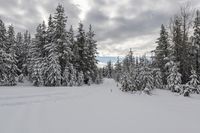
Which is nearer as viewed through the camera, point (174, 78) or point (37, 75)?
point (174, 78)

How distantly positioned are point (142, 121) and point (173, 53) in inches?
1034

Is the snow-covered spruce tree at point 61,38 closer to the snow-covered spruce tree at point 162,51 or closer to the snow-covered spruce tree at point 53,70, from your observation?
the snow-covered spruce tree at point 53,70

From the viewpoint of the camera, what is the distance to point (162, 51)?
34.6m

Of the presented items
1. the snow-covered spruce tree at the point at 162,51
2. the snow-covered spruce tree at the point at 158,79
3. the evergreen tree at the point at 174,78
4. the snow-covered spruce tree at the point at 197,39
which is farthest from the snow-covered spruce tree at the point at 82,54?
the snow-covered spruce tree at the point at 197,39

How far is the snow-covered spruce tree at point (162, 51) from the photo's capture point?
112ft

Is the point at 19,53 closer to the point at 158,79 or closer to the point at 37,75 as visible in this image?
the point at 37,75

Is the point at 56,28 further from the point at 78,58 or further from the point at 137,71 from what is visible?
the point at 137,71

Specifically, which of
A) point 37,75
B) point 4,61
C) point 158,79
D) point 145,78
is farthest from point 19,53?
point 145,78

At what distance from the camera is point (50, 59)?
28641mm

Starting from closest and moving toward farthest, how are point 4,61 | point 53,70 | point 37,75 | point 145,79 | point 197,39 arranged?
point 145,79 → point 53,70 → point 4,61 → point 37,75 → point 197,39

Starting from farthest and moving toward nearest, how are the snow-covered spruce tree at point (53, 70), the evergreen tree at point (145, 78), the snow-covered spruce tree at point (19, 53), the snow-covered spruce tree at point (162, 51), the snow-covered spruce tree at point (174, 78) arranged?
the snow-covered spruce tree at point (19, 53), the snow-covered spruce tree at point (162, 51), the snow-covered spruce tree at point (53, 70), the snow-covered spruce tree at point (174, 78), the evergreen tree at point (145, 78)

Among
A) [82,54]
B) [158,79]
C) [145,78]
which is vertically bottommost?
[158,79]

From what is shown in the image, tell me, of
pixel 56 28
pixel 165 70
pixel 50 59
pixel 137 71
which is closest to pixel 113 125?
pixel 137 71

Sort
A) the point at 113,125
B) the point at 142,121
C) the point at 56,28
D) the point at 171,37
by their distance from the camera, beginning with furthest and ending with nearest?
1. the point at 171,37
2. the point at 56,28
3. the point at 142,121
4. the point at 113,125
